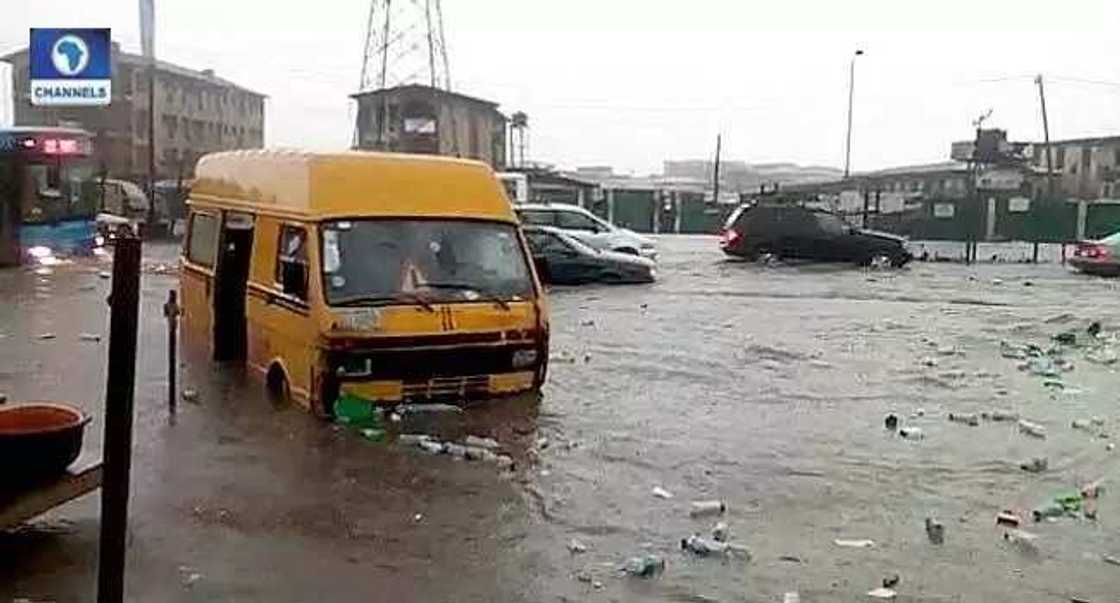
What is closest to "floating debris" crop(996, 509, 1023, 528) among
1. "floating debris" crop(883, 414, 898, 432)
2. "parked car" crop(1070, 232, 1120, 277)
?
"floating debris" crop(883, 414, 898, 432)

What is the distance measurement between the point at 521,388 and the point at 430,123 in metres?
54.3

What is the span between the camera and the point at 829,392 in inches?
531

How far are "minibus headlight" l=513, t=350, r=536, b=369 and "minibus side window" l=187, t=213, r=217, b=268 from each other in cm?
423

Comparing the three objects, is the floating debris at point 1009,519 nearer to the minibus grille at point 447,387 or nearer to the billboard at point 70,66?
the minibus grille at point 447,387

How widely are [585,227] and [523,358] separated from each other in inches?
853

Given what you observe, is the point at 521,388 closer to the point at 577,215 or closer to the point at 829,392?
the point at 829,392

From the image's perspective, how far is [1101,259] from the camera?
34.1 m

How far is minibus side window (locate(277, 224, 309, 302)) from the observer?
1113 cm

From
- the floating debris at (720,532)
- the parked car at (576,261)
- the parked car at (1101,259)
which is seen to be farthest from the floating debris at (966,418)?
the parked car at (1101,259)

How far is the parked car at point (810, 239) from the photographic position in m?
35.2

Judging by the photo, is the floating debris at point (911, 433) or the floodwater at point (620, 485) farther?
the floating debris at point (911, 433)

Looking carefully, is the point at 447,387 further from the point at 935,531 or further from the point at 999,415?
the point at 999,415

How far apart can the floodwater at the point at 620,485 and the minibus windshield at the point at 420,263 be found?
38.7 inches

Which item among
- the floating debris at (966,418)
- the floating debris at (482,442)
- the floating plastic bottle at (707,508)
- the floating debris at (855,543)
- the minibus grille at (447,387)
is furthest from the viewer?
the floating debris at (966,418)
